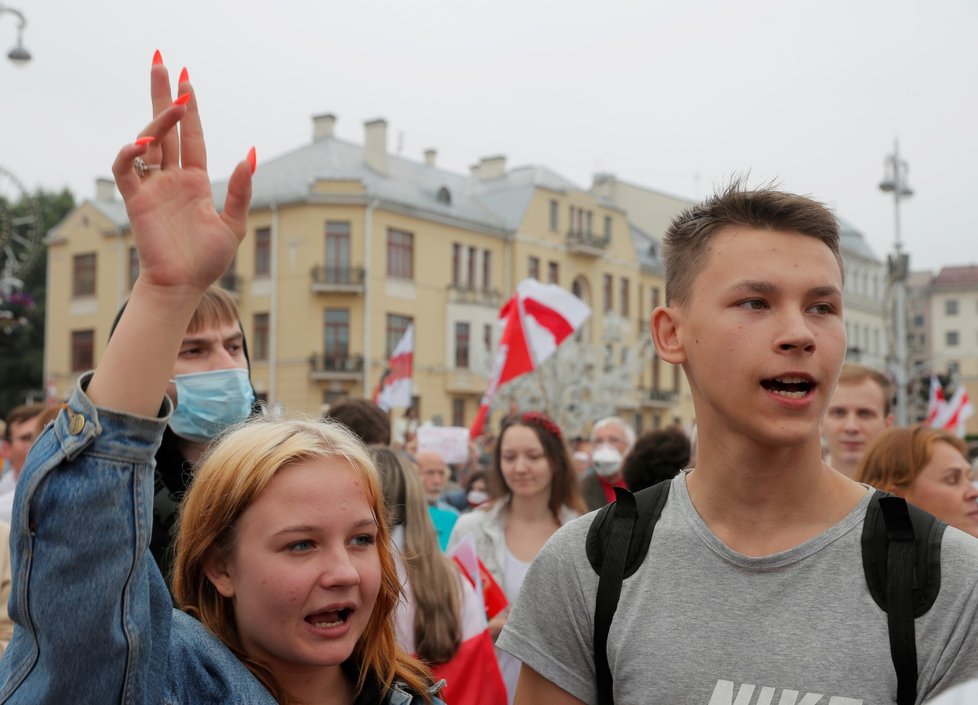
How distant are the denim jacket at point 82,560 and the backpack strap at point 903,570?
4.49 ft

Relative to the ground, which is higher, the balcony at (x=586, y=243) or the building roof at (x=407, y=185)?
the building roof at (x=407, y=185)

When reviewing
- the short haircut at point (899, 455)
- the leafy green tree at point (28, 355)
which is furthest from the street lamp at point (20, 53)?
the leafy green tree at point (28, 355)

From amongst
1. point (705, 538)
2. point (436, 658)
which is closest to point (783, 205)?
point (705, 538)

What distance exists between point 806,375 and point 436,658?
2.42 metres

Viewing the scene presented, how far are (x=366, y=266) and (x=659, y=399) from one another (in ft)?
67.9

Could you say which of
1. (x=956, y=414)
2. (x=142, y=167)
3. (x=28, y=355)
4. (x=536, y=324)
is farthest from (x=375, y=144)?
(x=142, y=167)

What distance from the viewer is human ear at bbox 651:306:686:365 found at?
2.43 metres

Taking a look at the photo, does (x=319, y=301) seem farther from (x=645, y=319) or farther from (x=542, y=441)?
(x=542, y=441)

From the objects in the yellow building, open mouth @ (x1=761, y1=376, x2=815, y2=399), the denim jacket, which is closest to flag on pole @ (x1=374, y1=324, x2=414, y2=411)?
open mouth @ (x1=761, y1=376, x2=815, y2=399)

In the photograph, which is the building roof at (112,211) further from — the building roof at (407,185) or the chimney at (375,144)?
the chimney at (375,144)

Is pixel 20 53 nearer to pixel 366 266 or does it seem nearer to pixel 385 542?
pixel 385 542

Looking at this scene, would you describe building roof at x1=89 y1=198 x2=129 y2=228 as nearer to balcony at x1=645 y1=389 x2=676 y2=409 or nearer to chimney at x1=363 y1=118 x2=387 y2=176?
chimney at x1=363 y1=118 x2=387 y2=176

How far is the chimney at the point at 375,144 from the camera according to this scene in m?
44.8

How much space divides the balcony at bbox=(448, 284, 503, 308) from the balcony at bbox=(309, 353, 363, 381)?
590 centimetres
